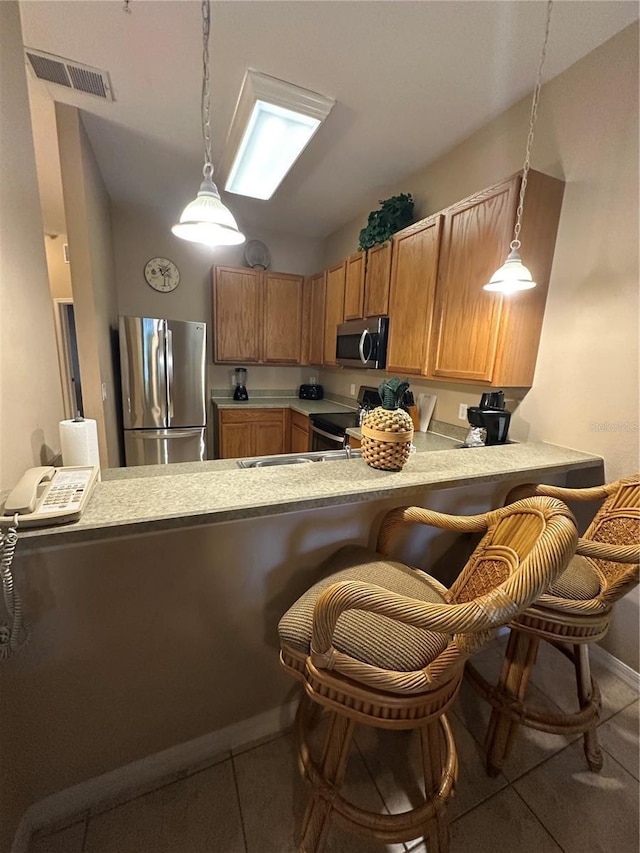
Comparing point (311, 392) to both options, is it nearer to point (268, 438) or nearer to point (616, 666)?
point (268, 438)

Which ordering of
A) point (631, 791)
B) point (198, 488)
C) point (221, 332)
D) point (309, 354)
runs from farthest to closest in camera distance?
point (309, 354)
point (221, 332)
point (631, 791)
point (198, 488)

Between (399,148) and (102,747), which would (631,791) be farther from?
(399,148)

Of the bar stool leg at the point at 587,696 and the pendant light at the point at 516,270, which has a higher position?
the pendant light at the point at 516,270

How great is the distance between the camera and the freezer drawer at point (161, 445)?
10.4 ft

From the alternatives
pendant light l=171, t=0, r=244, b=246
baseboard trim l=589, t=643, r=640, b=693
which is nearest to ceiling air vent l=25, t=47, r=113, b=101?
pendant light l=171, t=0, r=244, b=246

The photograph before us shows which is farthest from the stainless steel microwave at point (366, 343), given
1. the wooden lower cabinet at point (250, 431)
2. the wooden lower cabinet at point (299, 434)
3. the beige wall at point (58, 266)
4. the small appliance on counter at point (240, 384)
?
the beige wall at point (58, 266)

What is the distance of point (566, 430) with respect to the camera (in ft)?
5.90

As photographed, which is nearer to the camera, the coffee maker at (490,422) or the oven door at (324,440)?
the coffee maker at (490,422)

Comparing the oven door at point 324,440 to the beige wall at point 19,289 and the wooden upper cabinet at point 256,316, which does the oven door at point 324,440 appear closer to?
the wooden upper cabinet at point 256,316

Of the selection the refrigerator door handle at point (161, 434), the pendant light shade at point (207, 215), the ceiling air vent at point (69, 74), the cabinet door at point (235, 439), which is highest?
the ceiling air vent at point (69, 74)

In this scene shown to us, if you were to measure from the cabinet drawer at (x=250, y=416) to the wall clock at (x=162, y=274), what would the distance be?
150 centimetres

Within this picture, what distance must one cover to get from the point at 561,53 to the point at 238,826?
3407 mm

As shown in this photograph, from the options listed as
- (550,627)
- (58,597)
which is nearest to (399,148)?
(550,627)

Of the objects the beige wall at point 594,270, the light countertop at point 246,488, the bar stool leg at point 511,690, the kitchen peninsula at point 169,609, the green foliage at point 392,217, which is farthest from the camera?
the green foliage at point 392,217
